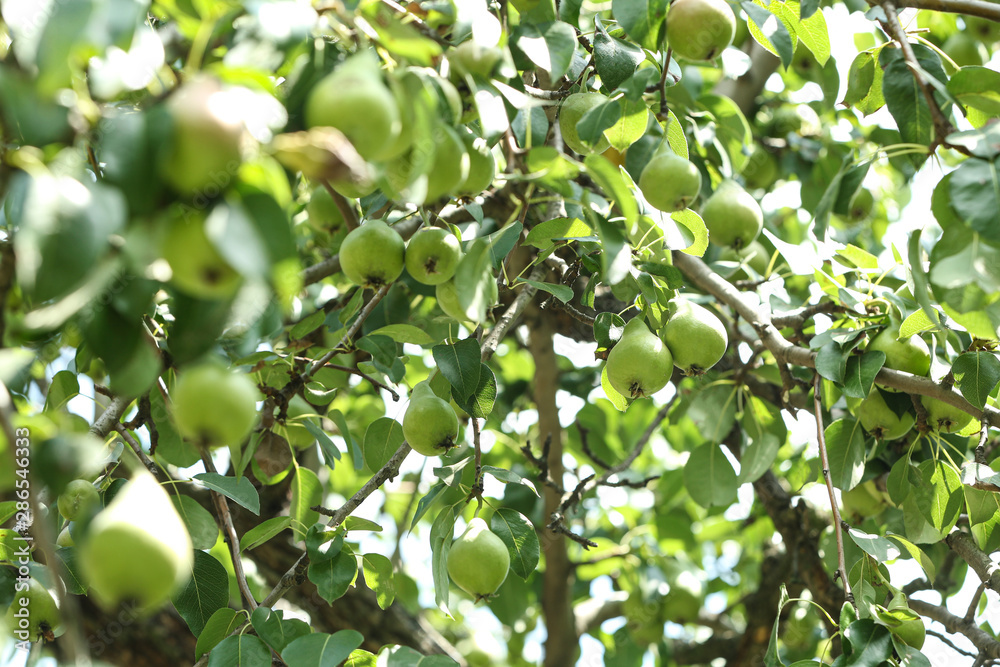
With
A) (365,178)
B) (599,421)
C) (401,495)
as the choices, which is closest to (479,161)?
(365,178)

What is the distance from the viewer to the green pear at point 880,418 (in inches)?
67.0

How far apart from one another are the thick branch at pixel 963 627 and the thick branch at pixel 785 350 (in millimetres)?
502

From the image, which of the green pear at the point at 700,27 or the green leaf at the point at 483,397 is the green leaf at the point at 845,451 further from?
the green pear at the point at 700,27

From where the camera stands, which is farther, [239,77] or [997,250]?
[997,250]

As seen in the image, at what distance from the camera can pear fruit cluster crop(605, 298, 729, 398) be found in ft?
4.84

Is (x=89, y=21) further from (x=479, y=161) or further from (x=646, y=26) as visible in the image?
(x=646, y=26)

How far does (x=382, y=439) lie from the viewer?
73.4 inches

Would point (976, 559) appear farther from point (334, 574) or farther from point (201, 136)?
point (201, 136)

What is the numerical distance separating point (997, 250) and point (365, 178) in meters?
0.87

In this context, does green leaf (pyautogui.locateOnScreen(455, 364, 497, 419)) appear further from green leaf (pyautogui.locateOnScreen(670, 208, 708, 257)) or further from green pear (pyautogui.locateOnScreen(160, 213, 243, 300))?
green pear (pyautogui.locateOnScreen(160, 213, 243, 300))

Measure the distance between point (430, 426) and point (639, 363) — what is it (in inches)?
16.6

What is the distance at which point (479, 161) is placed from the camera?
111cm

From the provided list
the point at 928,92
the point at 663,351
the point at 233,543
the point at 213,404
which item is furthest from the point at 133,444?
the point at 928,92

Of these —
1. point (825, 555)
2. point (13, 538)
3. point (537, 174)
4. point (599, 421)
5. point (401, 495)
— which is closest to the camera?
point (537, 174)
